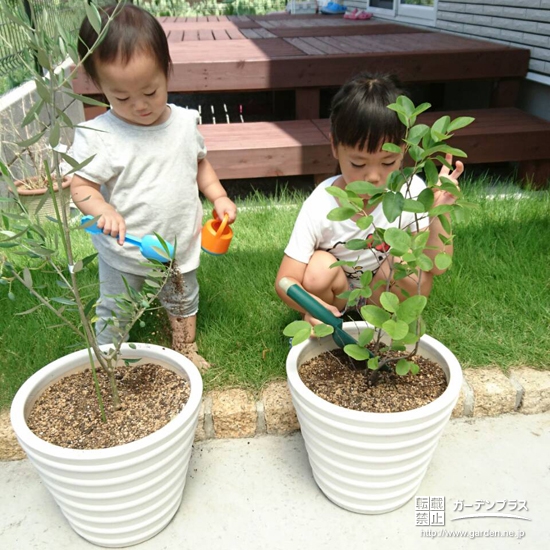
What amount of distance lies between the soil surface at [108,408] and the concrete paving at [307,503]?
1.10 ft

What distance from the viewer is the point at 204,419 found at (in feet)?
5.90

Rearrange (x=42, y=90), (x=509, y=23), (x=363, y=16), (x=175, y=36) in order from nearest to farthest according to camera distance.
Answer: (x=42, y=90)
(x=509, y=23)
(x=175, y=36)
(x=363, y=16)

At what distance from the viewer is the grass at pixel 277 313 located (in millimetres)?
1955

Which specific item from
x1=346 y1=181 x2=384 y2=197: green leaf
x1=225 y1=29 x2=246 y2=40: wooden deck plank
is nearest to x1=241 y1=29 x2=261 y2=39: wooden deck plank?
x1=225 y1=29 x2=246 y2=40: wooden deck plank

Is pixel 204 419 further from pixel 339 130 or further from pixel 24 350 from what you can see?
pixel 339 130

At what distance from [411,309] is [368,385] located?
0.36m

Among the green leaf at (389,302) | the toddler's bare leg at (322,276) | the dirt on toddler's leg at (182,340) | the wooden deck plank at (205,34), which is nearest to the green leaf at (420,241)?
the green leaf at (389,302)

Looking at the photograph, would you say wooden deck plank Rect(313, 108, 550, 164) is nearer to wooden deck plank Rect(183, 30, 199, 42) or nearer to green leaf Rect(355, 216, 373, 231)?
wooden deck plank Rect(183, 30, 199, 42)

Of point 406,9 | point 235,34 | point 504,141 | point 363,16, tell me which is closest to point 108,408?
point 504,141

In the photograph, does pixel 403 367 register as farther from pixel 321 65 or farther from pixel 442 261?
pixel 321 65

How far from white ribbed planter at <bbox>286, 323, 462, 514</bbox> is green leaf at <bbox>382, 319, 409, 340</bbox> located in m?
0.21

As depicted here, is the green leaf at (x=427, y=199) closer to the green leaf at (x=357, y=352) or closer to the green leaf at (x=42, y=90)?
the green leaf at (x=357, y=352)

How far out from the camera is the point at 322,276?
1813 millimetres

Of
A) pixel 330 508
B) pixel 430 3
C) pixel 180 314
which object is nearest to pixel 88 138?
pixel 180 314
